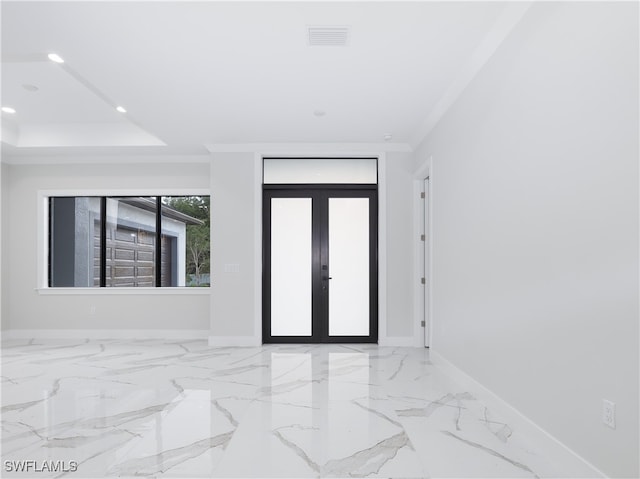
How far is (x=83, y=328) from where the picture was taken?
615 cm

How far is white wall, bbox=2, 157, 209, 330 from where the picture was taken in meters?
6.12

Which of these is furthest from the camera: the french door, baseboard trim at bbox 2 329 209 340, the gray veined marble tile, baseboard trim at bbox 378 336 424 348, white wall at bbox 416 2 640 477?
baseboard trim at bbox 2 329 209 340

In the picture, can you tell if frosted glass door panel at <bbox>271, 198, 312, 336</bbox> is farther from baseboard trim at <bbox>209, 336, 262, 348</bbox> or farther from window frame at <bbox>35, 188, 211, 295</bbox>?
window frame at <bbox>35, 188, 211, 295</bbox>

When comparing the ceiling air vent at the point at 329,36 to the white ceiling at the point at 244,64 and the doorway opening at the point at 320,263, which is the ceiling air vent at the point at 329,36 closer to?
the white ceiling at the point at 244,64

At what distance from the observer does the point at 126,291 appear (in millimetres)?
6148

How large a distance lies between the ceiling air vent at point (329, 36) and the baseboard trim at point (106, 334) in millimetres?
4435

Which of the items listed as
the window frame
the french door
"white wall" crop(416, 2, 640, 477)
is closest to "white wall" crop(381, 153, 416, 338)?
the french door

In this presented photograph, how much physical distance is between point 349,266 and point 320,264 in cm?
39

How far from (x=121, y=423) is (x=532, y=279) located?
2820mm

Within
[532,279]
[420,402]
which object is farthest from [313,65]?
[420,402]

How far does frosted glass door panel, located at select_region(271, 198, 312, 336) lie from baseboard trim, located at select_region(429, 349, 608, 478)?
2.47m

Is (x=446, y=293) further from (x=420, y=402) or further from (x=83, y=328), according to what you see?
(x=83, y=328)

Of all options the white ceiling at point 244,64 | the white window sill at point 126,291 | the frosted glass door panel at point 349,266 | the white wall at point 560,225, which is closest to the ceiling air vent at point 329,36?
the white ceiling at point 244,64

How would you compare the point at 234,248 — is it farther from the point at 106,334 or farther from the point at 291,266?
the point at 106,334
